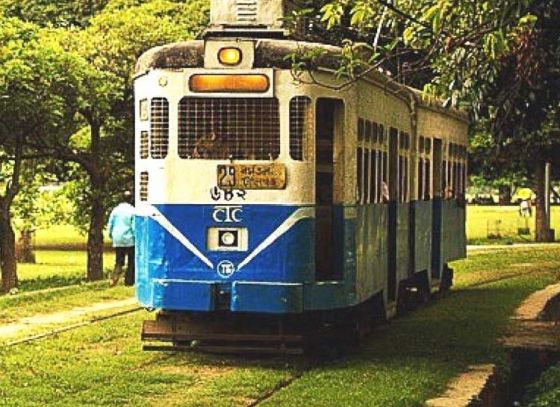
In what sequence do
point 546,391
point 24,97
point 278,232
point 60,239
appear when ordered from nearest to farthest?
point 278,232 → point 546,391 → point 24,97 → point 60,239

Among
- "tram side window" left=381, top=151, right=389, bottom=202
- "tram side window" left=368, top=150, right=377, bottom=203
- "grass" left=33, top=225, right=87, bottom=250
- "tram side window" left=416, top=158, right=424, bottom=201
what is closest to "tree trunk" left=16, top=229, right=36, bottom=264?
"grass" left=33, top=225, right=87, bottom=250

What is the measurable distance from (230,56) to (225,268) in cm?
186

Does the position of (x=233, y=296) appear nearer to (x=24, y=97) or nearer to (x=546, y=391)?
(x=546, y=391)

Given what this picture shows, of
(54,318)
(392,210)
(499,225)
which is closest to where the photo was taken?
(392,210)

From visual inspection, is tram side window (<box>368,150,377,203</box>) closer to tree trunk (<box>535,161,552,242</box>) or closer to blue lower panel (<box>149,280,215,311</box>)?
blue lower panel (<box>149,280,215,311</box>)

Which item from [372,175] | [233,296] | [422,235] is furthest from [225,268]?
[422,235]

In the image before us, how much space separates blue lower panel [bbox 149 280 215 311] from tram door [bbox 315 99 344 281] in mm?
1062

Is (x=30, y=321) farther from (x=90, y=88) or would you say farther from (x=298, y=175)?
(x=90, y=88)

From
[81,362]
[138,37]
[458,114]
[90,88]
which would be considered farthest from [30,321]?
[138,37]

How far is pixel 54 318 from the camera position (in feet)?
56.4

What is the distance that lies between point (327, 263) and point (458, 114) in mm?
8865

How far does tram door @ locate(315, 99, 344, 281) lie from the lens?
1333 centimetres

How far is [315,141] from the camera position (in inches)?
515

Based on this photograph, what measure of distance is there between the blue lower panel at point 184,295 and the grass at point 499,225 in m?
29.5
